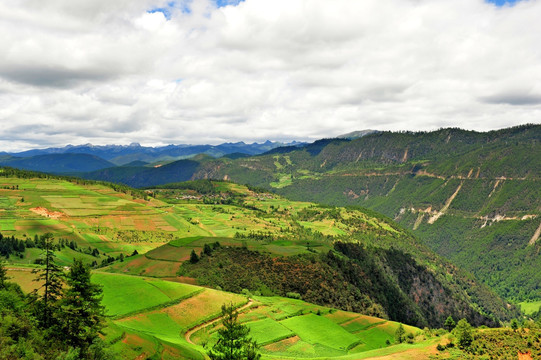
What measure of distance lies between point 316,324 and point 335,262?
81122mm

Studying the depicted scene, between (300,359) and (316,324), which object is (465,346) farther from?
(316,324)

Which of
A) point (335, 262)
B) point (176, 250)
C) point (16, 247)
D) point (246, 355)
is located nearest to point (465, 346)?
point (246, 355)

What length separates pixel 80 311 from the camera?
47500mm

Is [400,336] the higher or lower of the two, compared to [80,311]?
lower

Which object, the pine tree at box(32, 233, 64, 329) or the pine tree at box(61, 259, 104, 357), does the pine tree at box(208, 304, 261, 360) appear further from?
the pine tree at box(32, 233, 64, 329)

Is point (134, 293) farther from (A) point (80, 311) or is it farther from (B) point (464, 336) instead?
(B) point (464, 336)

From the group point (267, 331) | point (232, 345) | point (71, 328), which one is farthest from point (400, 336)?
point (71, 328)

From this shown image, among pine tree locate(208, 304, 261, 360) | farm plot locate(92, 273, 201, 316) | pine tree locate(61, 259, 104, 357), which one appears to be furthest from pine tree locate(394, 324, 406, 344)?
pine tree locate(61, 259, 104, 357)

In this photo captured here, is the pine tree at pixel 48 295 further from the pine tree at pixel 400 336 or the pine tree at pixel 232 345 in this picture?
the pine tree at pixel 400 336

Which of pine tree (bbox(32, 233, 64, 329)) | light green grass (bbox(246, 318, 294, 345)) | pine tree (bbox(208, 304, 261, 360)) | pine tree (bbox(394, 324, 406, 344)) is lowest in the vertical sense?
pine tree (bbox(394, 324, 406, 344))

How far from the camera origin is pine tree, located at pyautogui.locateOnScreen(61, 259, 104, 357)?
47062 mm

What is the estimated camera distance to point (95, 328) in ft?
157

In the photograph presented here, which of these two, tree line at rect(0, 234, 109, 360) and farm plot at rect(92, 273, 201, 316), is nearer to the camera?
tree line at rect(0, 234, 109, 360)

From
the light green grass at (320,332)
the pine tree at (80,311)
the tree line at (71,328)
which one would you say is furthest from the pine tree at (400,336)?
the pine tree at (80,311)
